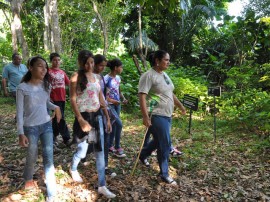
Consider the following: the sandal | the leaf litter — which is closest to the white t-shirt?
the leaf litter

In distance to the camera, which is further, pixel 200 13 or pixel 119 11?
pixel 119 11

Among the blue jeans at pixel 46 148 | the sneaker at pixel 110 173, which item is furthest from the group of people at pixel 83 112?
the sneaker at pixel 110 173

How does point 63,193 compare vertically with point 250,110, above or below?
below

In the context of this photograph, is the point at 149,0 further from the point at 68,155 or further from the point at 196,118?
the point at 196,118

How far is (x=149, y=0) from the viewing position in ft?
13.4

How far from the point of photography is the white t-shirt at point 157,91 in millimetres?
3609

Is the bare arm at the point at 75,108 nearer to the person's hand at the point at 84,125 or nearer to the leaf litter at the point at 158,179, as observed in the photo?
the person's hand at the point at 84,125

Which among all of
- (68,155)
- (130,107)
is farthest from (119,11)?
(68,155)

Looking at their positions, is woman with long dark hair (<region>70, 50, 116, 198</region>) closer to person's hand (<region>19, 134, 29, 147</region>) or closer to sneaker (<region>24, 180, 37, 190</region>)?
person's hand (<region>19, 134, 29, 147</region>)

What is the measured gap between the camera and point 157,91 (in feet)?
12.1

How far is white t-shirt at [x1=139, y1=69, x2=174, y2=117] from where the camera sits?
361 centimetres

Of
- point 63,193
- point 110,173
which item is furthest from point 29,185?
point 110,173

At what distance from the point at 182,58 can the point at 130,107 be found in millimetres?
8278

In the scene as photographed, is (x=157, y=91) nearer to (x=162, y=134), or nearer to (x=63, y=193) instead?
(x=162, y=134)
